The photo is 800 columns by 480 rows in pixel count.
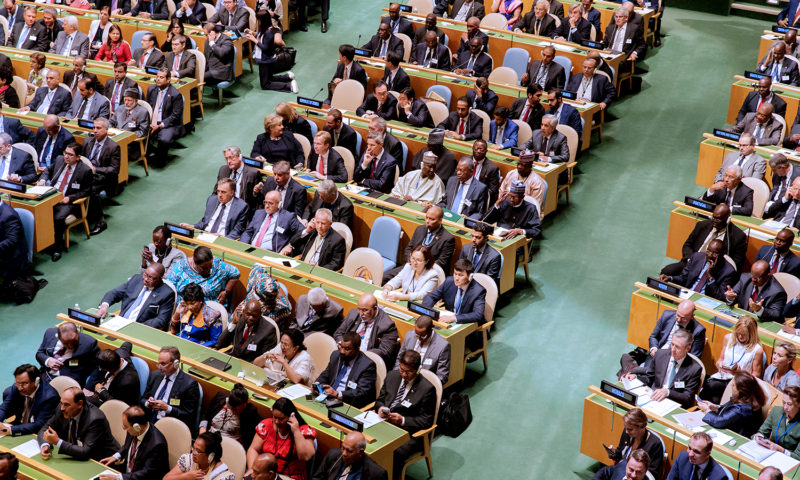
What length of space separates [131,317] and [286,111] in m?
3.55

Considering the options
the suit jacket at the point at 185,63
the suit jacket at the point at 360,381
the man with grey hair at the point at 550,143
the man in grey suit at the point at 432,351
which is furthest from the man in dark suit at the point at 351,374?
the suit jacket at the point at 185,63

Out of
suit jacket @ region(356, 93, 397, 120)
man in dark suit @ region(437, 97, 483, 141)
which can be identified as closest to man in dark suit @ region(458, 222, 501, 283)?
man in dark suit @ region(437, 97, 483, 141)

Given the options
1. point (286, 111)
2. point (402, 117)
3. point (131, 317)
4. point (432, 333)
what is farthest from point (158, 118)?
point (432, 333)

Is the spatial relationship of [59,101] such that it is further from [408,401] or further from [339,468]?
[339,468]

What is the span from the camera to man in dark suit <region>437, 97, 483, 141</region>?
12023mm

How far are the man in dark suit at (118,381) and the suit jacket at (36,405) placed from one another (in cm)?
31

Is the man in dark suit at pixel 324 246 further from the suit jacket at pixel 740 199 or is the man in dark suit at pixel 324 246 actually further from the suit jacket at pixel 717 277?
the suit jacket at pixel 740 199

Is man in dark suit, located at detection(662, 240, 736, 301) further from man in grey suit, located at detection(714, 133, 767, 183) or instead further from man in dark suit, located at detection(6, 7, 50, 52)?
man in dark suit, located at detection(6, 7, 50, 52)

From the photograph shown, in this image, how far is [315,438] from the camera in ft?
25.1

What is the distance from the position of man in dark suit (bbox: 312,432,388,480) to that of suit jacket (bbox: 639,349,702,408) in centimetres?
252

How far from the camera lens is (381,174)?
37.9 feet

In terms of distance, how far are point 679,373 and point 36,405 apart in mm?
5121

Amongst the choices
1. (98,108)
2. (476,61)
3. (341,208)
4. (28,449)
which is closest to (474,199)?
(341,208)

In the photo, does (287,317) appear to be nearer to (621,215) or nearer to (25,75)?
(621,215)
